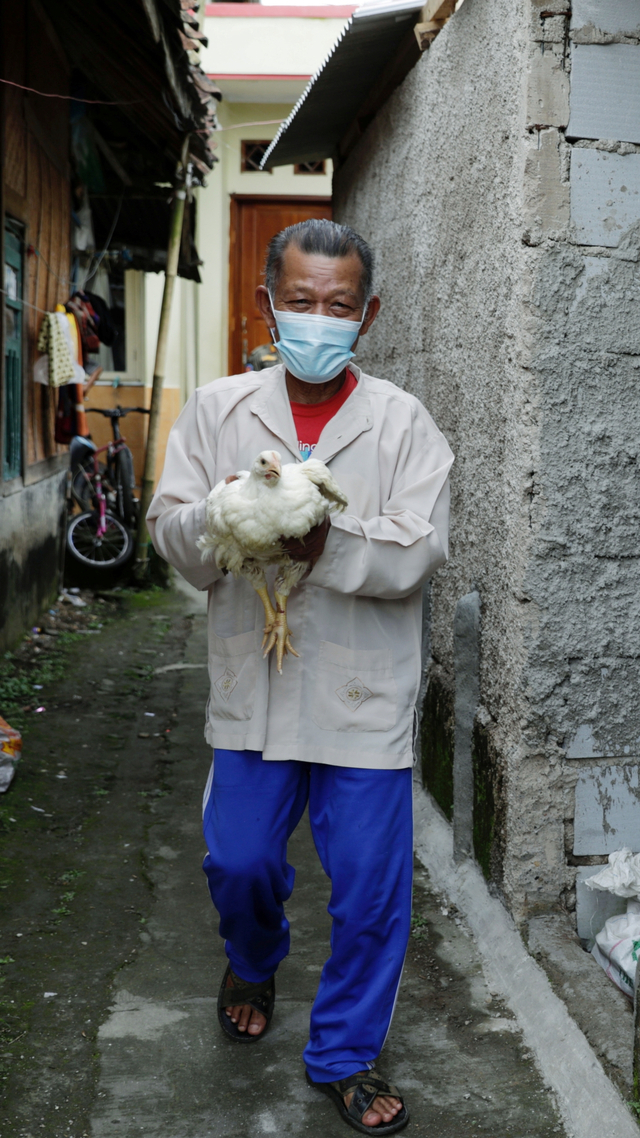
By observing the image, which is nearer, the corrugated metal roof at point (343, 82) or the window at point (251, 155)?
the corrugated metal roof at point (343, 82)

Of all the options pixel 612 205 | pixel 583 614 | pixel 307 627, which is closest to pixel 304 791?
pixel 307 627

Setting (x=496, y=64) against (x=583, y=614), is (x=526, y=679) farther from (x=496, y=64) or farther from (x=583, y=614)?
(x=496, y=64)

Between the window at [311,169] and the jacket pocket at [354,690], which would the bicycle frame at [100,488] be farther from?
the jacket pocket at [354,690]

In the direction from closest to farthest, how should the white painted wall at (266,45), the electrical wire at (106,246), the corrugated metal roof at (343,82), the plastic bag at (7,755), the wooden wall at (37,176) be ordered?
the corrugated metal roof at (343,82) < the plastic bag at (7,755) < the wooden wall at (37,176) < the electrical wire at (106,246) < the white painted wall at (266,45)

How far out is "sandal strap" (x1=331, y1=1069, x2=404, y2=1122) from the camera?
2338mm

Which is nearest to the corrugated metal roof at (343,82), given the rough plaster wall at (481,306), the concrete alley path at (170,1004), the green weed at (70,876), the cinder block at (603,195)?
the rough plaster wall at (481,306)

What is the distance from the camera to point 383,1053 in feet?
8.69

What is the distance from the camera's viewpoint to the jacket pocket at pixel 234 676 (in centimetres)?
237

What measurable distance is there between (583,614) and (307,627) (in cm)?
94

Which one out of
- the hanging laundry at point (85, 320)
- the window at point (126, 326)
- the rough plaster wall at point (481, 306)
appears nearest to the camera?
the rough plaster wall at point (481, 306)

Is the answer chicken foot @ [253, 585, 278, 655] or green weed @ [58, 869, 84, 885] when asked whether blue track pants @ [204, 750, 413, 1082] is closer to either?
chicken foot @ [253, 585, 278, 655]

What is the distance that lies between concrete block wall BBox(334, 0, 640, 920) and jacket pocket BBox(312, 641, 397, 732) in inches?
26.9

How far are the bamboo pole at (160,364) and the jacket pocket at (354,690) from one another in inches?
257

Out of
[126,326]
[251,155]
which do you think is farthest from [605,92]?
[251,155]
